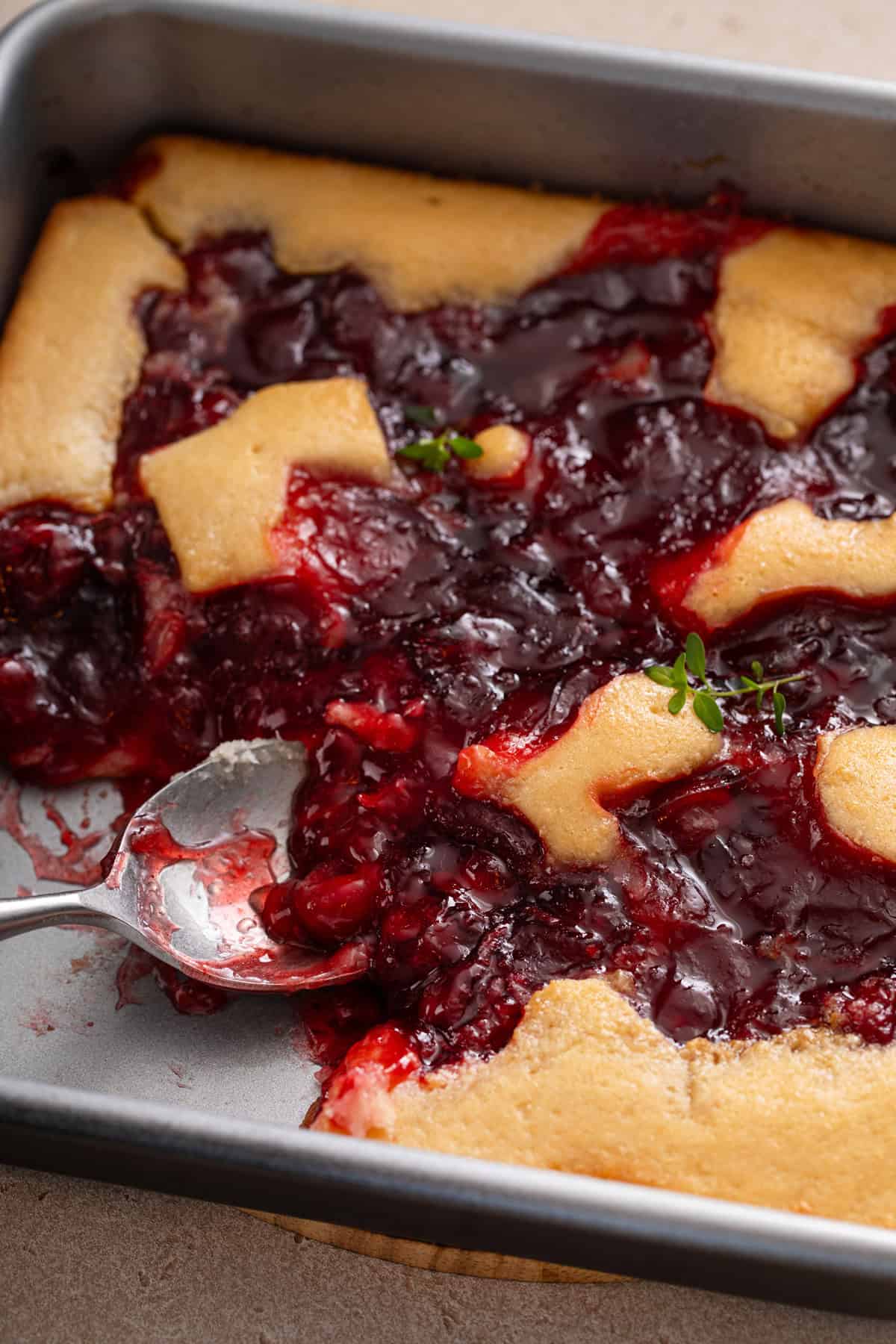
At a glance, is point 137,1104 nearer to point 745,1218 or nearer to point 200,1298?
point 200,1298

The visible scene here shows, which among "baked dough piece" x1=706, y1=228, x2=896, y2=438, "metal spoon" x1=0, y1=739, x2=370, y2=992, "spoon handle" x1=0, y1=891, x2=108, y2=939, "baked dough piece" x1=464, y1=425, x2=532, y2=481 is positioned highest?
"baked dough piece" x1=706, y1=228, x2=896, y2=438

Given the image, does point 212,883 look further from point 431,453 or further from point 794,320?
point 794,320

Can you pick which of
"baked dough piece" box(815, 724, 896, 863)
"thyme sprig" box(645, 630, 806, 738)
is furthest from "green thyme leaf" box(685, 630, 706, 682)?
"baked dough piece" box(815, 724, 896, 863)

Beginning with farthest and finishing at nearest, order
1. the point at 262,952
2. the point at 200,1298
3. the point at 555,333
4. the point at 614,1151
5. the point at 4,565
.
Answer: the point at 555,333
the point at 4,565
the point at 262,952
the point at 200,1298
the point at 614,1151

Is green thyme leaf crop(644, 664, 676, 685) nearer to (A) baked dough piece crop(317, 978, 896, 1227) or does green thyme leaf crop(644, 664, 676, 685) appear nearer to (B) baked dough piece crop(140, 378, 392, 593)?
(A) baked dough piece crop(317, 978, 896, 1227)

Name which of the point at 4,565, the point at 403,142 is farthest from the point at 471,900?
the point at 403,142

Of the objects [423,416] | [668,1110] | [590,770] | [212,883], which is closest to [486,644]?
[590,770]
